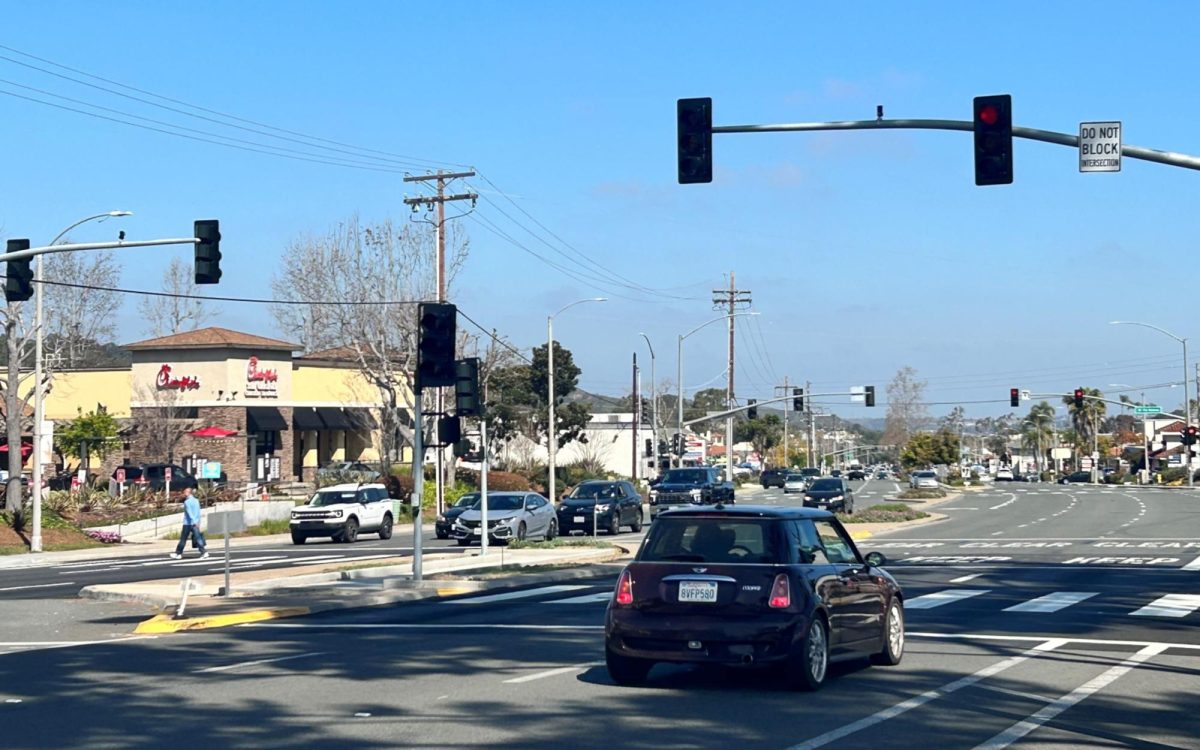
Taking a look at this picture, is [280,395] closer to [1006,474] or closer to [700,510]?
[700,510]

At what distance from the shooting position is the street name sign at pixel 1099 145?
18219 millimetres

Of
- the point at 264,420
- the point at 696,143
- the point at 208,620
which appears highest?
the point at 696,143

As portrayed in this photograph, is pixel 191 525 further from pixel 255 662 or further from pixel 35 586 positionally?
pixel 255 662

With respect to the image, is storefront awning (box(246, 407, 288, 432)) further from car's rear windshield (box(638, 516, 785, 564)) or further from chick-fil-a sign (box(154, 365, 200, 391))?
car's rear windshield (box(638, 516, 785, 564))

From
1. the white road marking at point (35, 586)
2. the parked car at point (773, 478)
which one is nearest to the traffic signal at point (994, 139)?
the white road marking at point (35, 586)

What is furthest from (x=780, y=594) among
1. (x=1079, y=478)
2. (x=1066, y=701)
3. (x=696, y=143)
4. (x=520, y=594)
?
(x=1079, y=478)

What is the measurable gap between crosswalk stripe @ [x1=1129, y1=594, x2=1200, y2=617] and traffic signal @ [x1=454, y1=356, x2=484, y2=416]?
11985 mm

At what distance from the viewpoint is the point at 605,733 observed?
33.0ft

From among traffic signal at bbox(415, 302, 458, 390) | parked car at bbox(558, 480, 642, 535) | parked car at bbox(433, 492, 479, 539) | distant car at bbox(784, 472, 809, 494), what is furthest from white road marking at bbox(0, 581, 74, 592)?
distant car at bbox(784, 472, 809, 494)

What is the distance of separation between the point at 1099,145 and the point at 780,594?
9758 millimetres

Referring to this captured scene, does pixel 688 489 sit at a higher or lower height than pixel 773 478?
higher

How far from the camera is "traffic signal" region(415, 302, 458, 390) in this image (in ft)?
76.0

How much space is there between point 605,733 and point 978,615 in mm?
10253

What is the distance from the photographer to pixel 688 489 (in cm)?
5116
